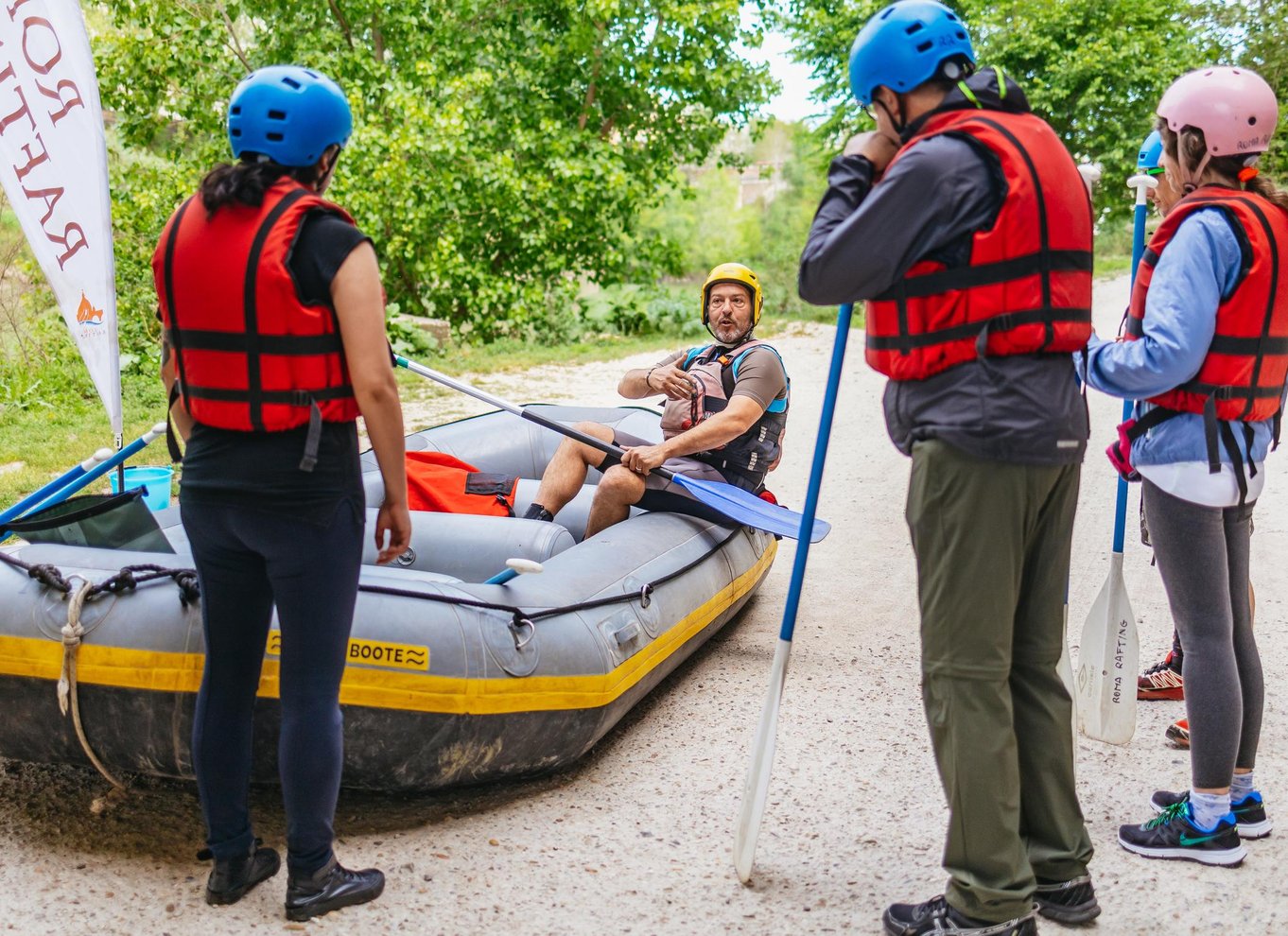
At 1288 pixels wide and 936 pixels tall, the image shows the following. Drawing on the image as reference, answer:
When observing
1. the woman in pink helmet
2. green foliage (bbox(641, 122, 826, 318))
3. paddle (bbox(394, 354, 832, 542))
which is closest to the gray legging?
the woman in pink helmet

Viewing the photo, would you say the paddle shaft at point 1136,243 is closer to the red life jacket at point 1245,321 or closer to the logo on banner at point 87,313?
the red life jacket at point 1245,321

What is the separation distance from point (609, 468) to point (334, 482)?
2.10 m

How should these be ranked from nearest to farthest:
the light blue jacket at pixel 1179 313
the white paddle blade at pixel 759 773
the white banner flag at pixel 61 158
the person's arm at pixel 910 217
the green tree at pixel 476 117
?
the person's arm at pixel 910 217 → the light blue jacket at pixel 1179 313 → the white paddle blade at pixel 759 773 → the white banner flag at pixel 61 158 → the green tree at pixel 476 117

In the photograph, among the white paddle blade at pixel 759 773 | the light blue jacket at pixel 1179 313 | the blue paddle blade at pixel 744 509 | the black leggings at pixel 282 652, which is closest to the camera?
the black leggings at pixel 282 652

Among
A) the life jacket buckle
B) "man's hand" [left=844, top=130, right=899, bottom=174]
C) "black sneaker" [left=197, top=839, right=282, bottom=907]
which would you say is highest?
"man's hand" [left=844, top=130, right=899, bottom=174]

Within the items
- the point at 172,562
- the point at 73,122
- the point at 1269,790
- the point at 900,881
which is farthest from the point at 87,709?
the point at 1269,790

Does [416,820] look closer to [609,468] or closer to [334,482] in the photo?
[334,482]

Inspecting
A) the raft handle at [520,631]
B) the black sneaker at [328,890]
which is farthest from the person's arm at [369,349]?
the black sneaker at [328,890]

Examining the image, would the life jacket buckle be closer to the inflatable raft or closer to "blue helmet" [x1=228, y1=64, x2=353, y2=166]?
the inflatable raft

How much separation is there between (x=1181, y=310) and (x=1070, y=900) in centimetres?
126

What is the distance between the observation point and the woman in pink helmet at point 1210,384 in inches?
98.0

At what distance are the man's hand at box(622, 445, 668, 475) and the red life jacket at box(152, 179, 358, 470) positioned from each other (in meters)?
2.04

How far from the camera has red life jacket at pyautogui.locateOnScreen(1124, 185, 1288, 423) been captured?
2506mm

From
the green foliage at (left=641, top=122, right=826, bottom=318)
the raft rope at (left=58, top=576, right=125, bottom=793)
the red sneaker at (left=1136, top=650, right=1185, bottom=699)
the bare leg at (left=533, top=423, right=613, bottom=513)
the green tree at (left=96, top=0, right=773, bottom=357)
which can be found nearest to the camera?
the raft rope at (left=58, top=576, right=125, bottom=793)
